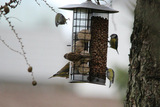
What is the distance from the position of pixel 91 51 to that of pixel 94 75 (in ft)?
0.72

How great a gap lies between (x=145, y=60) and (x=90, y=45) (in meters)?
0.68

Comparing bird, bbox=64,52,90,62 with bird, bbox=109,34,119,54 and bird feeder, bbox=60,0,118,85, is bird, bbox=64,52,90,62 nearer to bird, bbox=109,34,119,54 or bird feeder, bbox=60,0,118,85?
bird feeder, bbox=60,0,118,85

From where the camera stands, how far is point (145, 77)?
7.86ft

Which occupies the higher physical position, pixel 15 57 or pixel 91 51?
pixel 91 51

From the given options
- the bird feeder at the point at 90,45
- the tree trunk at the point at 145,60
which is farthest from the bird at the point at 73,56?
the tree trunk at the point at 145,60

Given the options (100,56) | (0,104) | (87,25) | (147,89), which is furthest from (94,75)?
(0,104)

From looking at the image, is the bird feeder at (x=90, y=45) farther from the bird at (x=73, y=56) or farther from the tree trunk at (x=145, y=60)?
the tree trunk at (x=145, y=60)

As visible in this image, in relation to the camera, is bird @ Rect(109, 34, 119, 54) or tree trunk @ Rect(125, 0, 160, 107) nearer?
tree trunk @ Rect(125, 0, 160, 107)

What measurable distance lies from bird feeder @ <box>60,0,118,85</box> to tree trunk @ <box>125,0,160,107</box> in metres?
0.46

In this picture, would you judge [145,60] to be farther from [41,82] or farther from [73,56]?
[41,82]

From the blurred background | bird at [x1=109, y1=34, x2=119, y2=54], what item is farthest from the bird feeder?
the blurred background

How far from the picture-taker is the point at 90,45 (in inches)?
116

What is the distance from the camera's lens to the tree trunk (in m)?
2.32

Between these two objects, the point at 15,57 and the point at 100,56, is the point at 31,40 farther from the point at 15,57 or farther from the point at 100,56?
the point at 100,56
